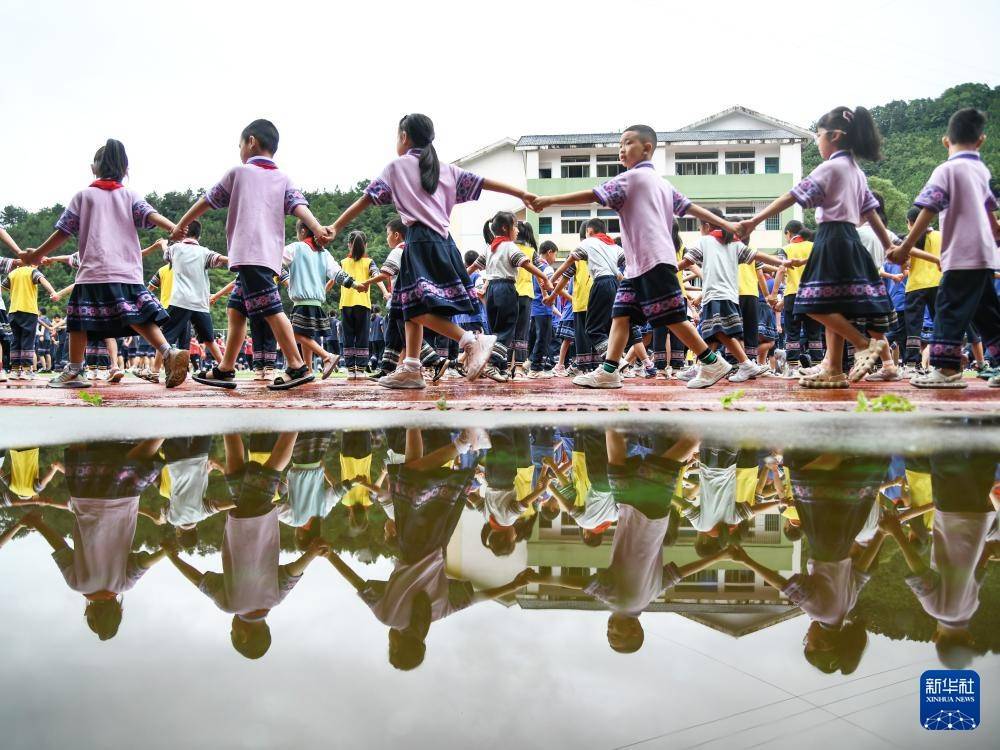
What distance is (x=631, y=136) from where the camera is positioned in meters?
6.57

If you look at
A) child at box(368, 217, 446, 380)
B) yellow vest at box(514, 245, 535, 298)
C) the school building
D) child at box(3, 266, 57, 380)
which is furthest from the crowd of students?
the school building

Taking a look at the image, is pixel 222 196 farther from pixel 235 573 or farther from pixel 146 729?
pixel 146 729

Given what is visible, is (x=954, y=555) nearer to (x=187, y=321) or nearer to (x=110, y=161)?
(x=110, y=161)

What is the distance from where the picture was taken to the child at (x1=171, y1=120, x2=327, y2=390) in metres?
6.67

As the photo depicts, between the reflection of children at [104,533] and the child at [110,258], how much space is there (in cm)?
467

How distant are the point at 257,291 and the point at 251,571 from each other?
5.49 meters

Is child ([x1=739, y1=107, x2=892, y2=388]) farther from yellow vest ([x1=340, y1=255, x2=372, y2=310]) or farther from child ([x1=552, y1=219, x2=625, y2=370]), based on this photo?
yellow vest ([x1=340, y1=255, x2=372, y2=310])

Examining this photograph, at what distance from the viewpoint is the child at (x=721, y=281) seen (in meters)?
9.28

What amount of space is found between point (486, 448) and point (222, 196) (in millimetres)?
4493

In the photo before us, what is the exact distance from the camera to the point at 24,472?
9.22ft

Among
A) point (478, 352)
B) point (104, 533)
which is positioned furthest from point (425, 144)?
point (104, 533)

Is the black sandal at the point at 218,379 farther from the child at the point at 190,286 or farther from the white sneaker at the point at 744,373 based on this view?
the white sneaker at the point at 744,373

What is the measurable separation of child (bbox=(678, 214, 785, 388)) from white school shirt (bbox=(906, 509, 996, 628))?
23.8 ft

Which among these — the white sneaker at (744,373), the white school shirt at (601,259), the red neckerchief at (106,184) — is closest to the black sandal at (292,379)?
the red neckerchief at (106,184)
